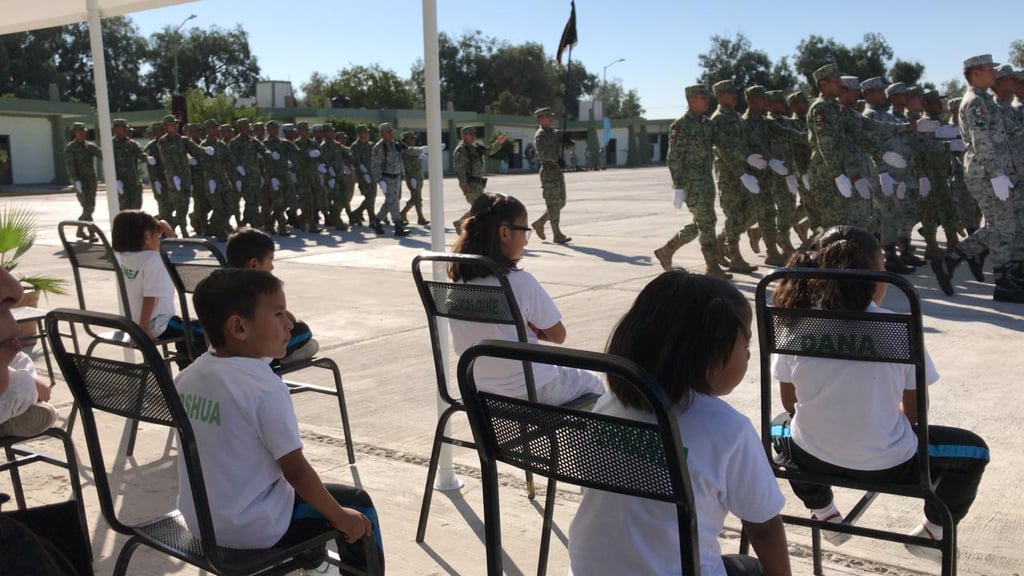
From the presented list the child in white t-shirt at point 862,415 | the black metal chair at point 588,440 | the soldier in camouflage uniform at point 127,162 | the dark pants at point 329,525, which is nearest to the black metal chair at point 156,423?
the dark pants at point 329,525

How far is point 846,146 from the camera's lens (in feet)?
31.2

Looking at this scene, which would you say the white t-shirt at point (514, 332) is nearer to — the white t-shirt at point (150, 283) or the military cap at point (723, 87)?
the white t-shirt at point (150, 283)

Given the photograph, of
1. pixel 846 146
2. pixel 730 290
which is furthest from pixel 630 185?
pixel 730 290

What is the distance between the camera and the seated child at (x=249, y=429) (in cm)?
234

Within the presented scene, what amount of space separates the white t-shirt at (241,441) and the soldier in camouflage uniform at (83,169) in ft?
46.1

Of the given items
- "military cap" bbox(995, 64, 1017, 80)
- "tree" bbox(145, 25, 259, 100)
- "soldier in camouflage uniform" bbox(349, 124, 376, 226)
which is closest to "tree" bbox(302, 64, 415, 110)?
"tree" bbox(145, 25, 259, 100)

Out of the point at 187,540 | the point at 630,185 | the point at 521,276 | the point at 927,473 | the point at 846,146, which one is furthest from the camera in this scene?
the point at 630,185

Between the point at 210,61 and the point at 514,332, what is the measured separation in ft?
273

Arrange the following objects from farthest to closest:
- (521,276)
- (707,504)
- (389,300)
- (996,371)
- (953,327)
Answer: (389,300), (953,327), (996,371), (521,276), (707,504)

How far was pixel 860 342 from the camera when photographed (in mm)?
2598

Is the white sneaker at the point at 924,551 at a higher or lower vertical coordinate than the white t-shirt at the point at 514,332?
lower

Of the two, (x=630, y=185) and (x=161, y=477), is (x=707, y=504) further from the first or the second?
(x=630, y=185)

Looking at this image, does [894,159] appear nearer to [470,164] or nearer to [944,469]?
[470,164]

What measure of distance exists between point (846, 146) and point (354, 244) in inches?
290
